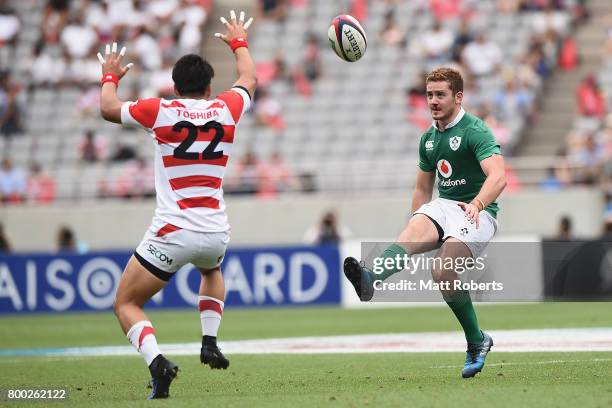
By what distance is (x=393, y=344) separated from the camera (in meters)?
13.9

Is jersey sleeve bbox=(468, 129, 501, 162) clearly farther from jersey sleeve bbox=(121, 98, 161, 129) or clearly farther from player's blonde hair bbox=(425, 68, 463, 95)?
jersey sleeve bbox=(121, 98, 161, 129)

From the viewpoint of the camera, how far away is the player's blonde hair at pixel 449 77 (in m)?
9.70

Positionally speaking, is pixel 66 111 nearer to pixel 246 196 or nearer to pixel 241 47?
pixel 246 196

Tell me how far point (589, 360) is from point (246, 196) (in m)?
15.1

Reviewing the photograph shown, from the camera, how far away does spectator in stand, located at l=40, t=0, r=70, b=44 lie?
29.6 m

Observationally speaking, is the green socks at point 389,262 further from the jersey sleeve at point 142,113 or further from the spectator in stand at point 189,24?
the spectator in stand at point 189,24

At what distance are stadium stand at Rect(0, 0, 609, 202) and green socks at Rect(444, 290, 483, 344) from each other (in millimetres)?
14207

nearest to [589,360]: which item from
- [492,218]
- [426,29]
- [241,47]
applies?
[492,218]

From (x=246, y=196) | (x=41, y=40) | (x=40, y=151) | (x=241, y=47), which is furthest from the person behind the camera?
(x=41, y=40)

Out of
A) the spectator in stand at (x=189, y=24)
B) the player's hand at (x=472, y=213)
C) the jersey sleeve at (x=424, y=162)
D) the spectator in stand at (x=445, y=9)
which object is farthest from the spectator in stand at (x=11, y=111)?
the player's hand at (x=472, y=213)

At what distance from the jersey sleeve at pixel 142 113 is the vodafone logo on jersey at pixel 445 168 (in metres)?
2.46

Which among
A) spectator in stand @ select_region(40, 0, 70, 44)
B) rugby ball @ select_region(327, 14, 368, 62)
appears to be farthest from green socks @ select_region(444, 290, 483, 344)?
spectator in stand @ select_region(40, 0, 70, 44)

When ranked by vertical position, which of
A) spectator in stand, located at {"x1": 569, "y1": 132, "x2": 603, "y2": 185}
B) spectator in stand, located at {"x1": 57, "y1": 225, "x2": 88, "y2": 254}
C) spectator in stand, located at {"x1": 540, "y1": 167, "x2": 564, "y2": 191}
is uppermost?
spectator in stand, located at {"x1": 569, "y1": 132, "x2": 603, "y2": 185}

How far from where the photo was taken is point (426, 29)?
26.8 meters
